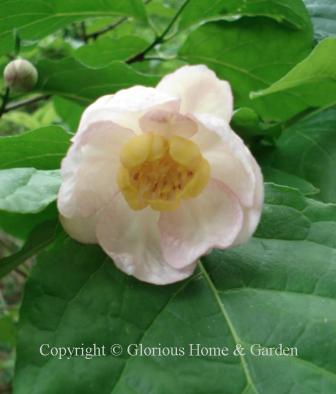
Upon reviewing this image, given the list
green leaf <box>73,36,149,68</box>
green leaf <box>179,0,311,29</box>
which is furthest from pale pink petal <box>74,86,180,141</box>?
green leaf <box>73,36,149,68</box>

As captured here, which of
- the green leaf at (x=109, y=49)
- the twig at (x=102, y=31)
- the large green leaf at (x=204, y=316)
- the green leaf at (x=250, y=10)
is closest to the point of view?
the large green leaf at (x=204, y=316)

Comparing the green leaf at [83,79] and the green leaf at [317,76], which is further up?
the green leaf at [317,76]

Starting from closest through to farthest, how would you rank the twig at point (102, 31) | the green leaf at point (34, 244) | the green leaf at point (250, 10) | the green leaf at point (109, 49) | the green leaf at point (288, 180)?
1. the green leaf at point (34, 244)
2. the green leaf at point (288, 180)
3. the green leaf at point (250, 10)
4. the green leaf at point (109, 49)
5. the twig at point (102, 31)

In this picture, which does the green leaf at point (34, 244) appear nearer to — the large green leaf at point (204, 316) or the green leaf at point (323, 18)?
the large green leaf at point (204, 316)

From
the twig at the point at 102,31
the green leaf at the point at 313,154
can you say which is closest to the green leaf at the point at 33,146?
the green leaf at the point at 313,154

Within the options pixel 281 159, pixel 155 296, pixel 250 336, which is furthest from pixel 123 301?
pixel 281 159

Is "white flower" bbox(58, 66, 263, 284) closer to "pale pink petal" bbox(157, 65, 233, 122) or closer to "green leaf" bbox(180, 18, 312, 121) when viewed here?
"pale pink petal" bbox(157, 65, 233, 122)

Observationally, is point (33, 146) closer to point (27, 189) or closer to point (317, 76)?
point (27, 189)
